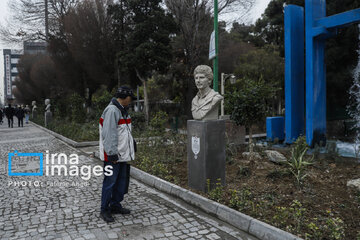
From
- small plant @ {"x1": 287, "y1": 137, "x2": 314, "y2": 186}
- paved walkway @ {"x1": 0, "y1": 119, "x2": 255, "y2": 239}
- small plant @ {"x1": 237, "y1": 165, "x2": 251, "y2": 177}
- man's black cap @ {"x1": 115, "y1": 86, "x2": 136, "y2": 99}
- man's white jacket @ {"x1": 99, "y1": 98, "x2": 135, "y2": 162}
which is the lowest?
paved walkway @ {"x1": 0, "y1": 119, "x2": 255, "y2": 239}

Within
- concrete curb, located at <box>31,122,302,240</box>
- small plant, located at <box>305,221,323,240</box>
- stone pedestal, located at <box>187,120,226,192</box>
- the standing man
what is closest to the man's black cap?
the standing man

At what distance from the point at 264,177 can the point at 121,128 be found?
10.4ft

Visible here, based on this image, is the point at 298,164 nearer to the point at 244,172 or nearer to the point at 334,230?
the point at 244,172

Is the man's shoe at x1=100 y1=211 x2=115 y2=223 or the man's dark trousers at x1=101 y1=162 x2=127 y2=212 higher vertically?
the man's dark trousers at x1=101 y1=162 x2=127 y2=212

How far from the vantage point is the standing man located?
159 inches

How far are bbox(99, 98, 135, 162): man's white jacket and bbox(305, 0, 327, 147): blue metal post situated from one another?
6472 mm

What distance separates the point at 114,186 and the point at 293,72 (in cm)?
782

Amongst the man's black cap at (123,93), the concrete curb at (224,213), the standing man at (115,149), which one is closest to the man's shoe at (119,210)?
the standing man at (115,149)

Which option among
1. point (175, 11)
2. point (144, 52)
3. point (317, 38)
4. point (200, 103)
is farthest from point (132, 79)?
point (200, 103)

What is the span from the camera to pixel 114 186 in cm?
441

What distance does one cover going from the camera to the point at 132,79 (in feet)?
72.0

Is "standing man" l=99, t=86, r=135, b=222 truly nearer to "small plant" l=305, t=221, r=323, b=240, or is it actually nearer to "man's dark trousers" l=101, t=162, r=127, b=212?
"man's dark trousers" l=101, t=162, r=127, b=212

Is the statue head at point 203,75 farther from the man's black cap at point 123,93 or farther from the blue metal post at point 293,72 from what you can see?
the blue metal post at point 293,72

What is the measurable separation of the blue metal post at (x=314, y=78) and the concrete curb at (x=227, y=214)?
17.8ft
